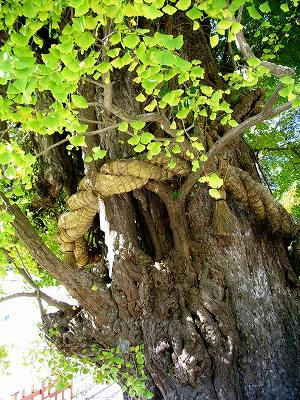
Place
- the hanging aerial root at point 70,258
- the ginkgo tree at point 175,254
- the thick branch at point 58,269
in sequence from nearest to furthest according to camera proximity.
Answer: the ginkgo tree at point 175,254 → the thick branch at point 58,269 → the hanging aerial root at point 70,258

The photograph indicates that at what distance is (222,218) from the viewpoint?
398cm

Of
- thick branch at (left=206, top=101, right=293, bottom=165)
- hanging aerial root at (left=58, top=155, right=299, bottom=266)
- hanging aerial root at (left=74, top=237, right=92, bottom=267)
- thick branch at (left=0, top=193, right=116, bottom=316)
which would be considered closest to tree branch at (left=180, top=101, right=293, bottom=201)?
thick branch at (left=206, top=101, right=293, bottom=165)

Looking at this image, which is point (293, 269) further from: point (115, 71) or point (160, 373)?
point (115, 71)

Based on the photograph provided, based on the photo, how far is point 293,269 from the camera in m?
4.50

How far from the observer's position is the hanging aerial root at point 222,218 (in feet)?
13.0

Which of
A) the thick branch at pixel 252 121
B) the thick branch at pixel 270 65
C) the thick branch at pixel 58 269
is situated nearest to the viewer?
the thick branch at pixel 270 65

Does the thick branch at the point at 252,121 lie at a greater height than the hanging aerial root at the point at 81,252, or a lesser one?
lesser

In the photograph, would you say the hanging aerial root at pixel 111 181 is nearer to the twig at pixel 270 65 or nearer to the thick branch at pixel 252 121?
the thick branch at pixel 252 121

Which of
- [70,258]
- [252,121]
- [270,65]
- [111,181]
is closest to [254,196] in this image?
[252,121]

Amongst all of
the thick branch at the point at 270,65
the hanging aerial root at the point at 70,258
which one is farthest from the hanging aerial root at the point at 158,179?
the thick branch at the point at 270,65

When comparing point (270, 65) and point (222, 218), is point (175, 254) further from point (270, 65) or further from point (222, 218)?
point (270, 65)

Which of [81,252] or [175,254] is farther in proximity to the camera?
[81,252]

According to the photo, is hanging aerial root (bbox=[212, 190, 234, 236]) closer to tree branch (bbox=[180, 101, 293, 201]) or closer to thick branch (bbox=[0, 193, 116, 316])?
tree branch (bbox=[180, 101, 293, 201])

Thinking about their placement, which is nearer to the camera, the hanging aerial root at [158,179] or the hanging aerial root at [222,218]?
the hanging aerial root at [158,179]
